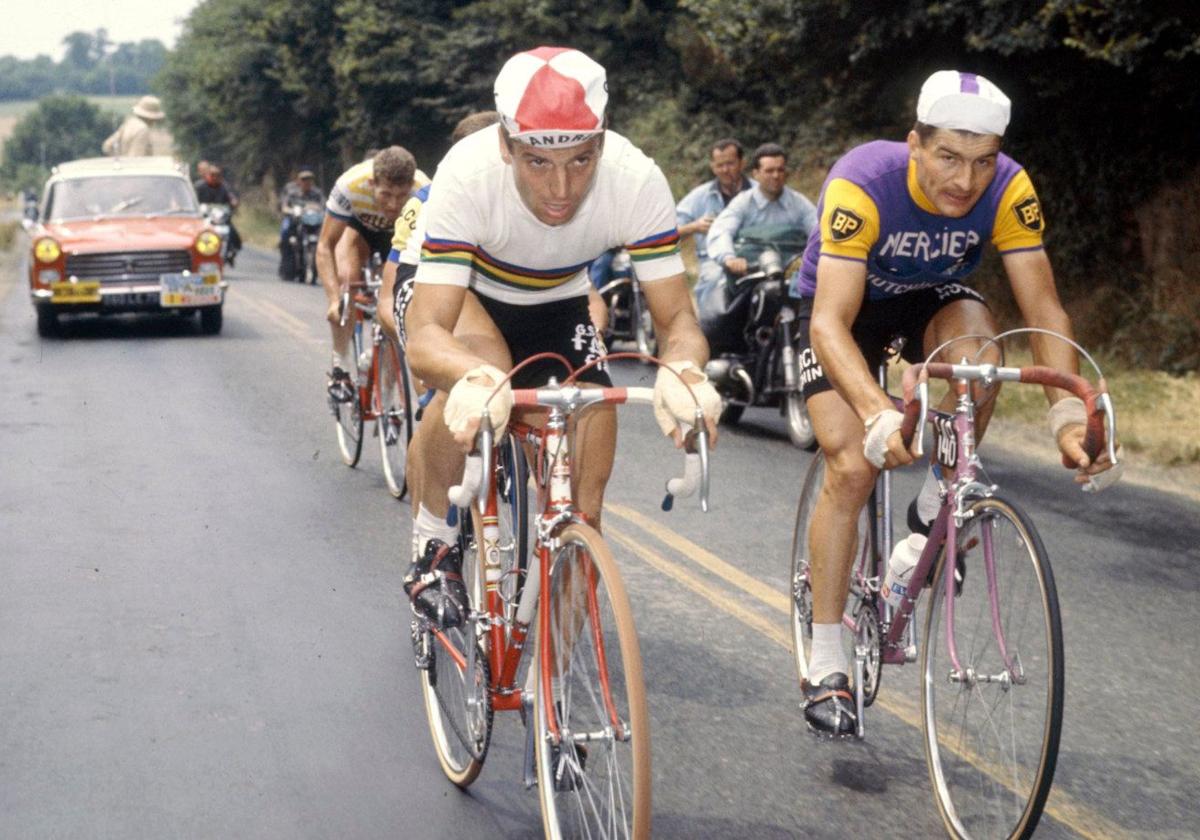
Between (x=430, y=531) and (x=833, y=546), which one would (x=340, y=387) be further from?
(x=833, y=546)

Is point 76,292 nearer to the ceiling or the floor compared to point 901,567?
nearer to the floor

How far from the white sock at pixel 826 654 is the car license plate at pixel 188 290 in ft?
47.9

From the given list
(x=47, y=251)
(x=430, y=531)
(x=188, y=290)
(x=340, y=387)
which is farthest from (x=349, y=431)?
(x=47, y=251)

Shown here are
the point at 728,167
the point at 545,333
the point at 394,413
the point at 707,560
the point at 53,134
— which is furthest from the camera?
the point at 53,134

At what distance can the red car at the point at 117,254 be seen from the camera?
1839 cm

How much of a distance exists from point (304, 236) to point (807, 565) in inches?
943

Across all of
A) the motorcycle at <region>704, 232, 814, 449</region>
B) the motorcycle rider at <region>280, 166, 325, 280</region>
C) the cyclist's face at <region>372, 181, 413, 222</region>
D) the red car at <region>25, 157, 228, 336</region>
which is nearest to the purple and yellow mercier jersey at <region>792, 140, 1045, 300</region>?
Result: the cyclist's face at <region>372, 181, 413, 222</region>

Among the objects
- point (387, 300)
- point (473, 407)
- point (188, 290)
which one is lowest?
point (188, 290)

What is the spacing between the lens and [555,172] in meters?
4.34

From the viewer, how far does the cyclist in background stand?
958 cm

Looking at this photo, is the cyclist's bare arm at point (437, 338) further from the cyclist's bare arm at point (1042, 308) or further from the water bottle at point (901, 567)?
the cyclist's bare arm at point (1042, 308)

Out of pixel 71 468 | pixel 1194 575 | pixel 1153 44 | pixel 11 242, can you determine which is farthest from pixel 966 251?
pixel 11 242

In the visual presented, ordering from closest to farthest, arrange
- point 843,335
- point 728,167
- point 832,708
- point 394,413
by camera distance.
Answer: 1. point 843,335
2. point 832,708
3. point 394,413
4. point 728,167

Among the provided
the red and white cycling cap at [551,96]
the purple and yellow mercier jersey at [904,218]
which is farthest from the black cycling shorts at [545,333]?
the red and white cycling cap at [551,96]
